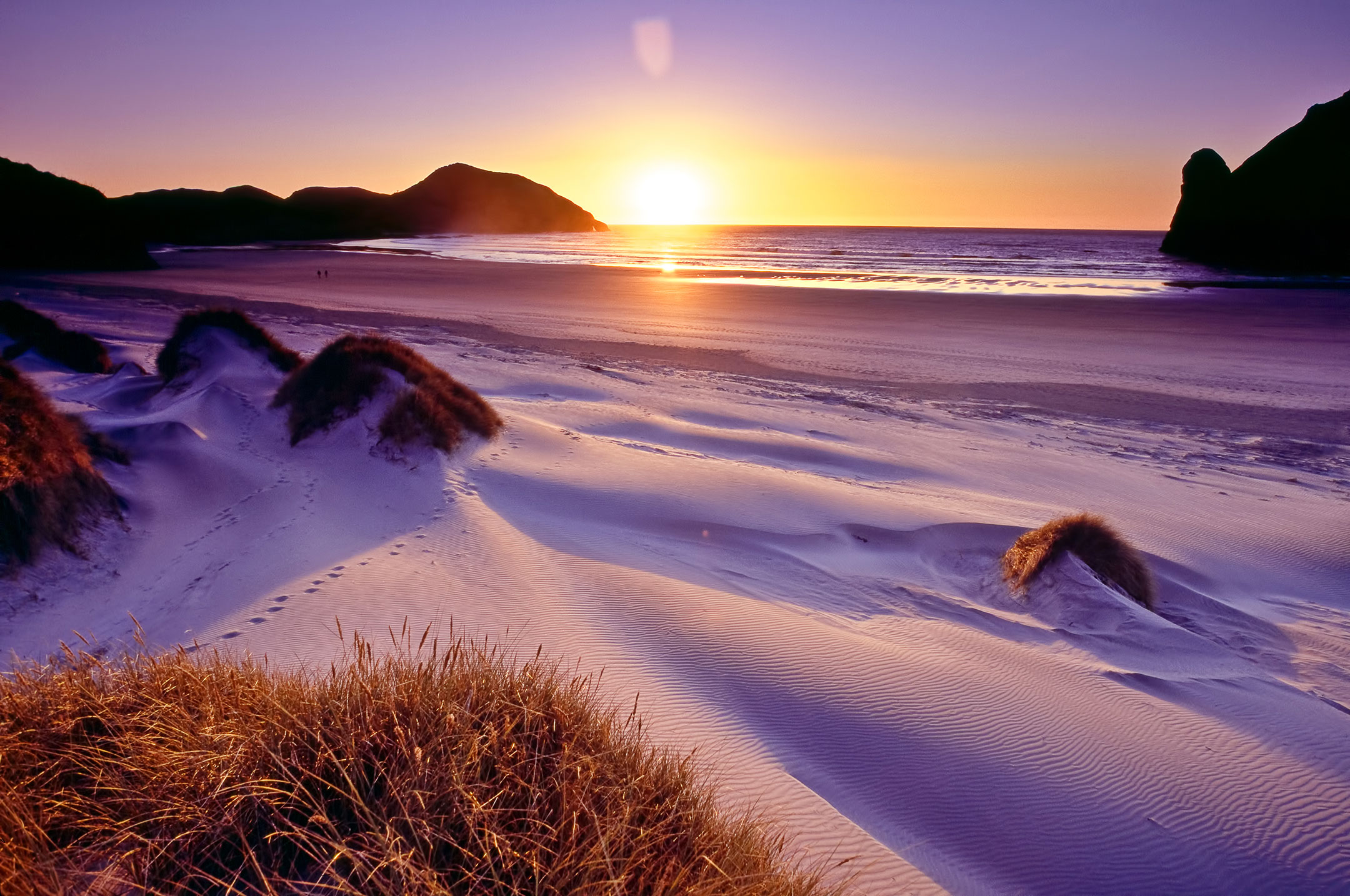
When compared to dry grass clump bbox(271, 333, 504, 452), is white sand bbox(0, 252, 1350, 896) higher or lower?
lower

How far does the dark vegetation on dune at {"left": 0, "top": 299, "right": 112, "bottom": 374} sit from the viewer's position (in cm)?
1224

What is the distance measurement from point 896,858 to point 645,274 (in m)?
42.0

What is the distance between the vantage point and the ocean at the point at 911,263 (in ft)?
127

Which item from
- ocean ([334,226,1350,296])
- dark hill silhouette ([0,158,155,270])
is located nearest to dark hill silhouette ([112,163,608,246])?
dark hill silhouette ([0,158,155,270])

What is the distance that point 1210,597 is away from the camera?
19.9ft

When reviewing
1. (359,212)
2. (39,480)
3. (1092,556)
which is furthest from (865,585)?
(359,212)

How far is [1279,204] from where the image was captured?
64562mm

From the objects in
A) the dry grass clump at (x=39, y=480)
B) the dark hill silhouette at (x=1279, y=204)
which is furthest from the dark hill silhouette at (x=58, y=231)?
the dark hill silhouette at (x=1279, y=204)

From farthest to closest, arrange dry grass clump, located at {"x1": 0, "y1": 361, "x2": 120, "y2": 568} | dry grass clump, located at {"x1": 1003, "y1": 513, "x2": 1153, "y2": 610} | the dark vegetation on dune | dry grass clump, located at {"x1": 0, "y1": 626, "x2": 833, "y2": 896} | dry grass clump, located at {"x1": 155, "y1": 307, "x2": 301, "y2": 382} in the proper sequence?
the dark vegetation on dune < dry grass clump, located at {"x1": 155, "y1": 307, "x2": 301, "y2": 382} < dry grass clump, located at {"x1": 1003, "y1": 513, "x2": 1153, "y2": 610} < dry grass clump, located at {"x1": 0, "y1": 361, "x2": 120, "y2": 568} < dry grass clump, located at {"x1": 0, "y1": 626, "x2": 833, "y2": 896}

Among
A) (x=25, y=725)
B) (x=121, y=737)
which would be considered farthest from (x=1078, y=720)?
(x=25, y=725)

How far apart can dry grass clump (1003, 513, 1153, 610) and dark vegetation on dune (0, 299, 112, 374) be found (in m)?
15.0

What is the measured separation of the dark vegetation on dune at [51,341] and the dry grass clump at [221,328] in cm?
285

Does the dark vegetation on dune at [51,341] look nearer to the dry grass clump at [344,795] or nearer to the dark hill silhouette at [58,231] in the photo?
the dry grass clump at [344,795]

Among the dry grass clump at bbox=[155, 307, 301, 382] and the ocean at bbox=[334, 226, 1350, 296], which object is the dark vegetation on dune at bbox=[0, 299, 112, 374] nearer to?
the dry grass clump at bbox=[155, 307, 301, 382]
